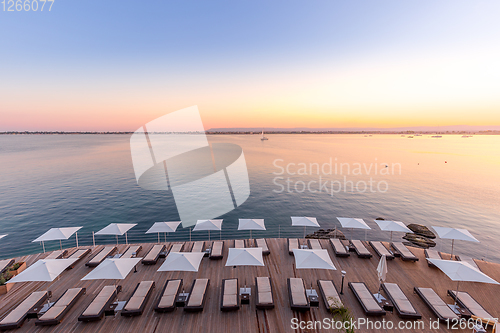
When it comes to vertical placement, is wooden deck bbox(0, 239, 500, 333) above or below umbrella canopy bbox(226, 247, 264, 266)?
below

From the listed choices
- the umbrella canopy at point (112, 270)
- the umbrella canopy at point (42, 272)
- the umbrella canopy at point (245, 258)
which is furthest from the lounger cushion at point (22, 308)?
the umbrella canopy at point (245, 258)

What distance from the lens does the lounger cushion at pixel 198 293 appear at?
9056 millimetres

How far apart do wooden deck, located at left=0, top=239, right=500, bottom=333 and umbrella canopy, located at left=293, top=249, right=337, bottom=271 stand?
1.62m

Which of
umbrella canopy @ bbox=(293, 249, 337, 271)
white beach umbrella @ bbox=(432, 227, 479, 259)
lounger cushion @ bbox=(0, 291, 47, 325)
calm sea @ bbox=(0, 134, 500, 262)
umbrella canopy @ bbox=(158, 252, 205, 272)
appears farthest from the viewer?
calm sea @ bbox=(0, 134, 500, 262)

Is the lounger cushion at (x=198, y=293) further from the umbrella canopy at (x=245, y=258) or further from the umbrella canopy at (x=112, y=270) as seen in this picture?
the umbrella canopy at (x=112, y=270)

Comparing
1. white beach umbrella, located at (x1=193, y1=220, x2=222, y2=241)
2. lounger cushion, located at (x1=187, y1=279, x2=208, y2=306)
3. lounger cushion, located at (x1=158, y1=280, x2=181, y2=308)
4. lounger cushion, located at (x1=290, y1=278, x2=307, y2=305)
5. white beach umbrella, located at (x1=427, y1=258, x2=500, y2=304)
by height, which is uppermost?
white beach umbrella, located at (x1=427, y1=258, x2=500, y2=304)

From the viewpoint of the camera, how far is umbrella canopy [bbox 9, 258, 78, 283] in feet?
29.5

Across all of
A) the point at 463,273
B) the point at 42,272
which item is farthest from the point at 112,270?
the point at 463,273

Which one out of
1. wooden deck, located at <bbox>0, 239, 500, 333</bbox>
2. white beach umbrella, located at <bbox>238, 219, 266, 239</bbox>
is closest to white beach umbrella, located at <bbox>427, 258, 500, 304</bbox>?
wooden deck, located at <bbox>0, 239, 500, 333</bbox>

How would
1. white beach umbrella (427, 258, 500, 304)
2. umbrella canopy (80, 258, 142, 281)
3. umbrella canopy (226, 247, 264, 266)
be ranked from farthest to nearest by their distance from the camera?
umbrella canopy (226, 247, 264, 266) < umbrella canopy (80, 258, 142, 281) < white beach umbrella (427, 258, 500, 304)

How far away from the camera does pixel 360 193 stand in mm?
38125

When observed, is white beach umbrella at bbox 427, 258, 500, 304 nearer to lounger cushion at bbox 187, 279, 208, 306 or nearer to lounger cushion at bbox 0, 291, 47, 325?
lounger cushion at bbox 187, 279, 208, 306

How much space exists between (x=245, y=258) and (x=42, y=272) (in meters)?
9.43

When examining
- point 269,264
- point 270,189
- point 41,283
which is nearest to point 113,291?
point 41,283
